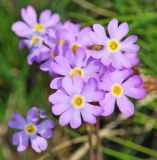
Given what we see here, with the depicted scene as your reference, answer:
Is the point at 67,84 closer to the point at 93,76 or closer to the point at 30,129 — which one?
the point at 93,76

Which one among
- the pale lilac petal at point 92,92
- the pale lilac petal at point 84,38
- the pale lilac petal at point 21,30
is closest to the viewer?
the pale lilac petal at point 92,92

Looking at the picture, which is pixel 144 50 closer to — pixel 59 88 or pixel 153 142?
pixel 153 142

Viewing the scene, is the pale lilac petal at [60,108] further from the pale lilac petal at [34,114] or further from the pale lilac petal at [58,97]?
the pale lilac petal at [34,114]

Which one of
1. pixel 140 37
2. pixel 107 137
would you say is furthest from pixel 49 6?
pixel 107 137

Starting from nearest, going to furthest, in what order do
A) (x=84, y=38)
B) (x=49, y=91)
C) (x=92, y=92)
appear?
(x=92, y=92)
(x=84, y=38)
(x=49, y=91)

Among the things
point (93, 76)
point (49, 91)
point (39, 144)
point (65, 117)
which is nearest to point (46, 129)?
point (39, 144)

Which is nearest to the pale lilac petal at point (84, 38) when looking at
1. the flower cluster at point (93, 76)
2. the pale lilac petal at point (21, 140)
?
the flower cluster at point (93, 76)
